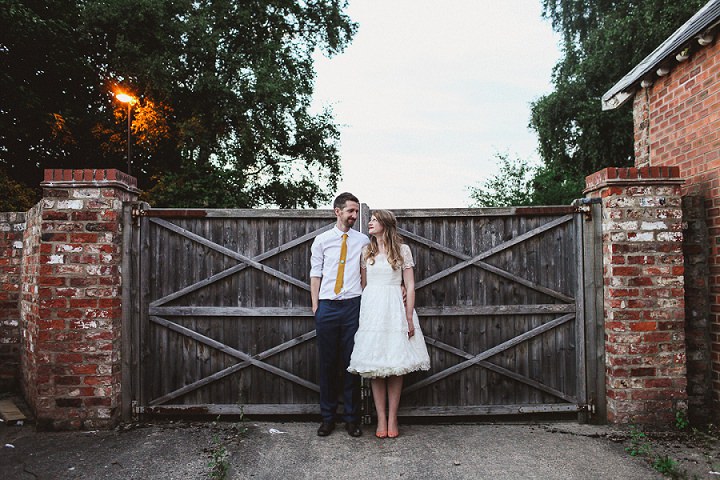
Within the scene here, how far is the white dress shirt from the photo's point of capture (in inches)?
169

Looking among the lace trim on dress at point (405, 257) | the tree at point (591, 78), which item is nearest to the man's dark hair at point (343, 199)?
the lace trim on dress at point (405, 257)

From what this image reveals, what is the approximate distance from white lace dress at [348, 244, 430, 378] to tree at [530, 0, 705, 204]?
14.1m

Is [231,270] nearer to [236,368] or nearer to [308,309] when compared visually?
[308,309]

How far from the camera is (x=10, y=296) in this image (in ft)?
18.6

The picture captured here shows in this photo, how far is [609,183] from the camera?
4422 mm

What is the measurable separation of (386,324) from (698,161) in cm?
356

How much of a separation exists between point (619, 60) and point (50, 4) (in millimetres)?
19415

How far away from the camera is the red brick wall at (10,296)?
5.63 meters

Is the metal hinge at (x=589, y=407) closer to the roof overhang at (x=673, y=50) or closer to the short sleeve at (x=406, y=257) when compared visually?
the short sleeve at (x=406, y=257)

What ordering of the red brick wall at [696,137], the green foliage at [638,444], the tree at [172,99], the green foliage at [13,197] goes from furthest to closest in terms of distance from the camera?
the tree at [172,99] → the green foliage at [13,197] → the red brick wall at [696,137] → the green foliage at [638,444]

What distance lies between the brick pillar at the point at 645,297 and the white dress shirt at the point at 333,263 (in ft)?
7.50

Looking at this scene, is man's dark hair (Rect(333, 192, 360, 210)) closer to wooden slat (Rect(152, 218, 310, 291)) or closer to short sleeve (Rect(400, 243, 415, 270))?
short sleeve (Rect(400, 243, 415, 270))

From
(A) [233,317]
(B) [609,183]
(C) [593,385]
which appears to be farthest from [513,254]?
(A) [233,317]

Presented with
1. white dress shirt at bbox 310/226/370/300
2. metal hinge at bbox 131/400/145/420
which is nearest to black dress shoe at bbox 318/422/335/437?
white dress shirt at bbox 310/226/370/300
